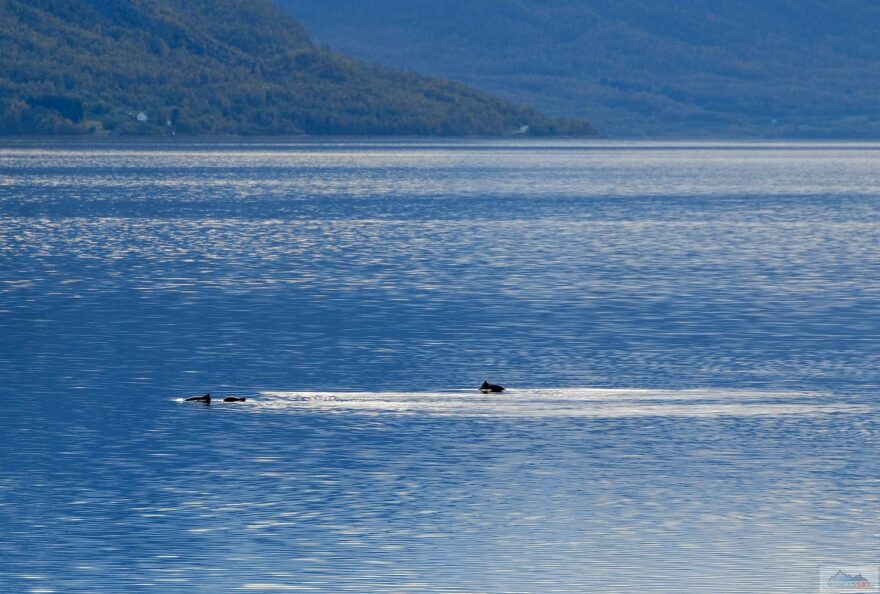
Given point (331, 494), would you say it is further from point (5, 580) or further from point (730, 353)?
point (730, 353)

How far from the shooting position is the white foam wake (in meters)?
38.3

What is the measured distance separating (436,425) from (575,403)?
3.98 m

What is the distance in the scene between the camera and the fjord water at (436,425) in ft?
85.4

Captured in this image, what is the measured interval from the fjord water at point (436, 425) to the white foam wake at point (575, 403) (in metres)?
0.13

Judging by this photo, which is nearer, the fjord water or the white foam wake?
the fjord water

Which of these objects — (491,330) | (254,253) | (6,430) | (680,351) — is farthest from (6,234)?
(6,430)

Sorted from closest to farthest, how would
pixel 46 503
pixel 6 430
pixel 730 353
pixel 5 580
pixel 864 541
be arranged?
pixel 5 580 → pixel 864 541 → pixel 46 503 → pixel 6 430 → pixel 730 353

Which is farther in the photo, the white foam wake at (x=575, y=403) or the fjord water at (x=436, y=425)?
the white foam wake at (x=575, y=403)

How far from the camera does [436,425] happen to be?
120 feet

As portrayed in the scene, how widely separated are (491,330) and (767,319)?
345 inches

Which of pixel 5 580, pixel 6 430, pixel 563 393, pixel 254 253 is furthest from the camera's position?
pixel 254 253

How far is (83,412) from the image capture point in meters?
38.4

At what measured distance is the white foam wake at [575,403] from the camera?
38312 mm

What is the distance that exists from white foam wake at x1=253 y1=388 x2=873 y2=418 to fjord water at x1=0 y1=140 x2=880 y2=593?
131 millimetres
